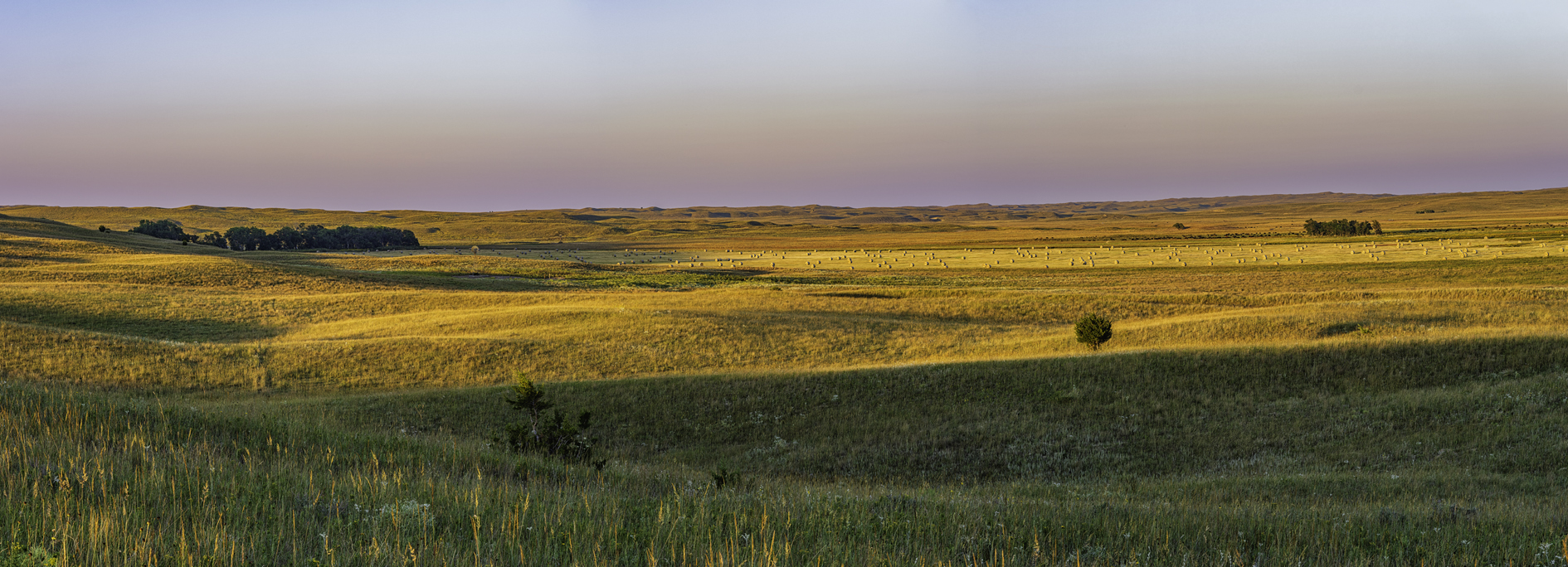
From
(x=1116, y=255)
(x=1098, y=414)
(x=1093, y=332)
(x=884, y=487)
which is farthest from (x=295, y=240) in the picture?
(x=884, y=487)

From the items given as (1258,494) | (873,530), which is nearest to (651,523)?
(873,530)

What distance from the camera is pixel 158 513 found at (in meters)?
5.08

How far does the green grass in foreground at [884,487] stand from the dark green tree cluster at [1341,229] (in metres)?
144

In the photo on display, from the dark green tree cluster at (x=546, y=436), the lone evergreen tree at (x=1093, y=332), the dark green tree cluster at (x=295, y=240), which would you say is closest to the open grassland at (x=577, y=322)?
the lone evergreen tree at (x=1093, y=332)

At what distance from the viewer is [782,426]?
67.9 feet

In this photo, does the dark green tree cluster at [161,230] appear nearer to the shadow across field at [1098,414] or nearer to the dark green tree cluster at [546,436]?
the shadow across field at [1098,414]

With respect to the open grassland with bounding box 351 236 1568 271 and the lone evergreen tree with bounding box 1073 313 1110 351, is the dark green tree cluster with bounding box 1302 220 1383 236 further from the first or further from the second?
the lone evergreen tree with bounding box 1073 313 1110 351

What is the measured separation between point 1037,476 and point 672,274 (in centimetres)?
7935

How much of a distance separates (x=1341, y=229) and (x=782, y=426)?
157 metres

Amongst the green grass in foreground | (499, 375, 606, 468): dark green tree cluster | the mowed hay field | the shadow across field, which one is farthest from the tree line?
(499, 375, 606, 468): dark green tree cluster

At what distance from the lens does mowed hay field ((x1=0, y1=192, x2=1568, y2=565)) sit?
5438 mm

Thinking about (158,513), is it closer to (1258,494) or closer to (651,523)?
(651,523)

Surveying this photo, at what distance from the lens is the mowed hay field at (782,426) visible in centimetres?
544

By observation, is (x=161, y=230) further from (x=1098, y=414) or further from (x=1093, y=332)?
(x=1098, y=414)
